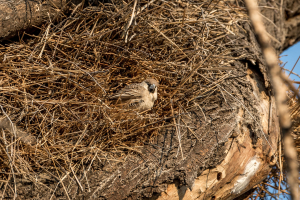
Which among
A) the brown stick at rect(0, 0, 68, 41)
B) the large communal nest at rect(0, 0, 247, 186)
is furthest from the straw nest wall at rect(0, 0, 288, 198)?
the brown stick at rect(0, 0, 68, 41)

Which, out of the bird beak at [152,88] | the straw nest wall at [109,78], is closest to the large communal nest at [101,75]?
the straw nest wall at [109,78]

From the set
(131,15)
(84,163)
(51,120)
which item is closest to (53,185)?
(84,163)

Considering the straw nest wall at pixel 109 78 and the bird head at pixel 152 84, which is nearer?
the straw nest wall at pixel 109 78

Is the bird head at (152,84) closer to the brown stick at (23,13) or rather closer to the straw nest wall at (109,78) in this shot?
the straw nest wall at (109,78)

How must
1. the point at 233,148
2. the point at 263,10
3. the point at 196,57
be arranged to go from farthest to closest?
the point at 263,10
the point at 196,57
the point at 233,148

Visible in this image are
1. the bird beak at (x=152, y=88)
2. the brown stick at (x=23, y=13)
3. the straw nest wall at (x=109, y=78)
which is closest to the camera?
the straw nest wall at (x=109, y=78)

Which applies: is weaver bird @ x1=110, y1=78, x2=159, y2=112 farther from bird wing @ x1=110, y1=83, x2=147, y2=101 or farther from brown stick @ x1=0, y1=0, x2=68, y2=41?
brown stick @ x1=0, y1=0, x2=68, y2=41

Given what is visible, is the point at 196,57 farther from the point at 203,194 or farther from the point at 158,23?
the point at 203,194
